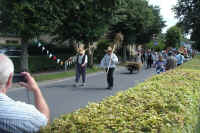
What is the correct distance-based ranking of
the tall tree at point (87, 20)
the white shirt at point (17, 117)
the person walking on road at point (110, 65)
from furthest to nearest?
the tall tree at point (87, 20) < the person walking on road at point (110, 65) < the white shirt at point (17, 117)

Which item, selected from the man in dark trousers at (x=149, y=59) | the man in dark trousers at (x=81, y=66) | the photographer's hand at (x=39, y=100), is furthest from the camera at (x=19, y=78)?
the man in dark trousers at (x=149, y=59)

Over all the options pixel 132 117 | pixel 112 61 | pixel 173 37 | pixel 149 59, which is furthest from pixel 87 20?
pixel 173 37

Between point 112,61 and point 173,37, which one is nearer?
point 112,61

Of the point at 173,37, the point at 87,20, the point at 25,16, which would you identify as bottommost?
the point at 25,16

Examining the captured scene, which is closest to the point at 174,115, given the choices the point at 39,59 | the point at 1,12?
the point at 1,12

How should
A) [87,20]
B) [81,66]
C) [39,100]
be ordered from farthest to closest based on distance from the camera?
[87,20] < [81,66] < [39,100]

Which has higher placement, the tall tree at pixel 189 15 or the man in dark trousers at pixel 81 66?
the tall tree at pixel 189 15

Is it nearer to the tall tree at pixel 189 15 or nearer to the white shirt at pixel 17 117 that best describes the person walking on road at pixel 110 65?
the white shirt at pixel 17 117

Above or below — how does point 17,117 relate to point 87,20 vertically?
below

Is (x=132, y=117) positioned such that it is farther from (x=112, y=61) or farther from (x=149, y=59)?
(x=149, y=59)

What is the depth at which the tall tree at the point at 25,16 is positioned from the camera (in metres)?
11.5

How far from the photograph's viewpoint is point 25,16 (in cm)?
1166

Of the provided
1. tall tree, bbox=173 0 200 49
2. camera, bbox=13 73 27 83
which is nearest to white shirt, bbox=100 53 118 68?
camera, bbox=13 73 27 83

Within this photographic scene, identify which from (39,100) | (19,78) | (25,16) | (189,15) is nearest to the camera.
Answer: (39,100)
